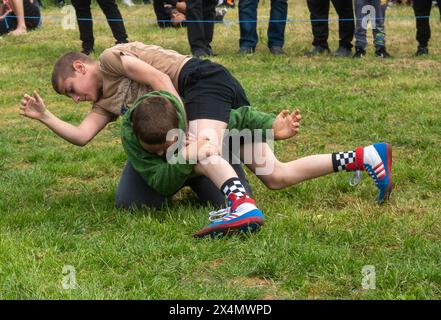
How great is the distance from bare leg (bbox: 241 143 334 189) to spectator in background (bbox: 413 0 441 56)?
5.20m

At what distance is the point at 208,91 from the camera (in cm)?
436

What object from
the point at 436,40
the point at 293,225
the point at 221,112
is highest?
the point at 221,112

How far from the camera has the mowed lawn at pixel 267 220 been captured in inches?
126

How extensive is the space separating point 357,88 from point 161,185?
3.85 m

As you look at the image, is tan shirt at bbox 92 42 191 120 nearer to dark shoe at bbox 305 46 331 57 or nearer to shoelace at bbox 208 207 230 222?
shoelace at bbox 208 207 230 222

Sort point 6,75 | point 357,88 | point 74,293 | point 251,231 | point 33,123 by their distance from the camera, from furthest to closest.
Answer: point 6,75, point 357,88, point 33,123, point 251,231, point 74,293

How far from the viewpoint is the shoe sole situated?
12.0 feet

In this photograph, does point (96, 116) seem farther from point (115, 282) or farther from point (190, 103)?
point (115, 282)

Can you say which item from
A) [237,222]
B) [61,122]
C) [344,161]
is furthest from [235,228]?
[61,122]

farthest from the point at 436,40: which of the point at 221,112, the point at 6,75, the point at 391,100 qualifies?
the point at 221,112

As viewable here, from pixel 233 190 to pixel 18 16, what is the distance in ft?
29.8

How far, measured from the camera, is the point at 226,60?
9.10 meters

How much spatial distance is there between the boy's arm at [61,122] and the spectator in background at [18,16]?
25.5 ft

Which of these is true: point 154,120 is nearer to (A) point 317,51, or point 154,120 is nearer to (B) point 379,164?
(B) point 379,164
